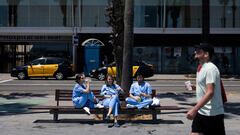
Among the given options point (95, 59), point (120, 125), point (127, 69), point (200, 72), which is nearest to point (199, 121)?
point (200, 72)

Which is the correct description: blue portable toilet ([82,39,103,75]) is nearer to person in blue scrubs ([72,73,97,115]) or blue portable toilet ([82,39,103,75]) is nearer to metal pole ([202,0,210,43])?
metal pole ([202,0,210,43])

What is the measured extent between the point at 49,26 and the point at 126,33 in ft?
87.2

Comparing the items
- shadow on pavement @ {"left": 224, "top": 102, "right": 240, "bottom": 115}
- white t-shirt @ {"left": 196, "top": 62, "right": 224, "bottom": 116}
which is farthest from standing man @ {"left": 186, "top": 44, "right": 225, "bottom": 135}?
shadow on pavement @ {"left": 224, "top": 102, "right": 240, "bottom": 115}

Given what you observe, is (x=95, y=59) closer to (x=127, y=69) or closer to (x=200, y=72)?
(x=127, y=69)

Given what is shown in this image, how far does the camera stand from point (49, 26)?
3956 centimetres

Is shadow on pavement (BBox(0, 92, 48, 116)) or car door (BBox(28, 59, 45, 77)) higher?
car door (BBox(28, 59, 45, 77))

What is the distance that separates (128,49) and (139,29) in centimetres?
2553

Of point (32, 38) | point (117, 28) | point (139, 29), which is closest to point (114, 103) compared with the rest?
point (117, 28)

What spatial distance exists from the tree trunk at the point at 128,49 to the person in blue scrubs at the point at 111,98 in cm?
57

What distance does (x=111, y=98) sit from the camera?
40.6ft

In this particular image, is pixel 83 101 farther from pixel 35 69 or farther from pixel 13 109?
pixel 35 69

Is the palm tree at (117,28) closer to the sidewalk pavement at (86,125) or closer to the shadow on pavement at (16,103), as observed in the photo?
the sidewalk pavement at (86,125)

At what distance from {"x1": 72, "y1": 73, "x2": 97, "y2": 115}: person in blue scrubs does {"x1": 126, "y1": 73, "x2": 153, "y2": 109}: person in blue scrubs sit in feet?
3.16

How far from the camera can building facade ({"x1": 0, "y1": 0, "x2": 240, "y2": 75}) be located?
39406mm
